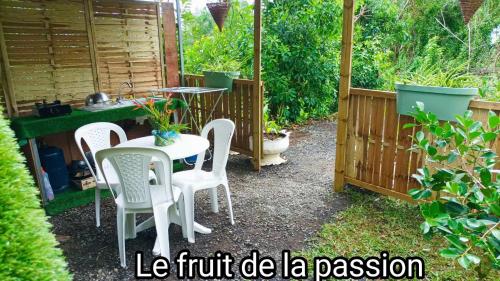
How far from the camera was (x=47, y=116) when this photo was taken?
328 cm

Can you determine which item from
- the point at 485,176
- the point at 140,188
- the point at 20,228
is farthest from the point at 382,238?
the point at 20,228

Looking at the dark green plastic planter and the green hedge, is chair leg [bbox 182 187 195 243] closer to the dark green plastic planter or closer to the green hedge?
the green hedge

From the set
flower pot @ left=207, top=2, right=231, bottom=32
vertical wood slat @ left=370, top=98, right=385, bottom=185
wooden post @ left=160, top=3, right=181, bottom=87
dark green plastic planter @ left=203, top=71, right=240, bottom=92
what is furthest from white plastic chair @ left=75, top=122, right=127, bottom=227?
vertical wood slat @ left=370, top=98, right=385, bottom=185

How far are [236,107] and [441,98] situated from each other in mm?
2492

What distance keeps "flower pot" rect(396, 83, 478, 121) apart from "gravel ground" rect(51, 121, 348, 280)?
122 cm

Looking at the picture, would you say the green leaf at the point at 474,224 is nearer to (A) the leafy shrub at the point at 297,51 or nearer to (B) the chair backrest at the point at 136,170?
(B) the chair backrest at the point at 136,170

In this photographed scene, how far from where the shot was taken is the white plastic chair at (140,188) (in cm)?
227

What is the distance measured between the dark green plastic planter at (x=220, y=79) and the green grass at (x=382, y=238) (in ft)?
6.86

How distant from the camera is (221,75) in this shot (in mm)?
4258

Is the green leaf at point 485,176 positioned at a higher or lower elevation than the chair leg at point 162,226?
higher

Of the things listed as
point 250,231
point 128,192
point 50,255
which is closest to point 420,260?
point 250,231

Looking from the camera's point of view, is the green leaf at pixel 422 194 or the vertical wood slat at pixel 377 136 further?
the vertical wood slat at pixel 377 136

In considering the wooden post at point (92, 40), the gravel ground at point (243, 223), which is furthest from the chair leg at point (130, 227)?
the wooden post at point (92, 40)

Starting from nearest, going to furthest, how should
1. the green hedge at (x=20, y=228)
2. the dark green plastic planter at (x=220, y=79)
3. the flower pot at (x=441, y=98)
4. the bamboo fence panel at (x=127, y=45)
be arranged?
1. the green hedge at (x=20, y=228)
2. the flower pot at (x=441, y=98)
3. the bamboo fence panel at (x=127, y=45)
4. the dark green plastic planter at (x=220, y=79)
